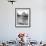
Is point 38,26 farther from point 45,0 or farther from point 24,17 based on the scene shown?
point 45,0

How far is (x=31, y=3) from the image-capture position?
4.59m

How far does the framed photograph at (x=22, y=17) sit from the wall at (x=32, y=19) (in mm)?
103

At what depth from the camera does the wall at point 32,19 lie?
15.0ft

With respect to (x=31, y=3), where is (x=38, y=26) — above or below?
below

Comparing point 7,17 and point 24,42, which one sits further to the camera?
point 7,17

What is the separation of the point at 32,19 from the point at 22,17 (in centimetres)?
35

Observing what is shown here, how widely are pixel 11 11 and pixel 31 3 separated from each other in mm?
738

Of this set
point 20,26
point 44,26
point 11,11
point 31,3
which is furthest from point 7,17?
point 44,26

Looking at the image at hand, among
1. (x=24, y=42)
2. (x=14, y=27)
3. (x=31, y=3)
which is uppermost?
(x=31, y=3)

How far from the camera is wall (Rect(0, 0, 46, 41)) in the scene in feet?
15.0

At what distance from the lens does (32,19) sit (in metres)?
4.59

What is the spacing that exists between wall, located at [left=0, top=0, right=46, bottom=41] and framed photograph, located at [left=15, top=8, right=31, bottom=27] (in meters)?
0.10

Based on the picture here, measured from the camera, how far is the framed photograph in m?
4.59

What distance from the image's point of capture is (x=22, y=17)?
4625 mm
